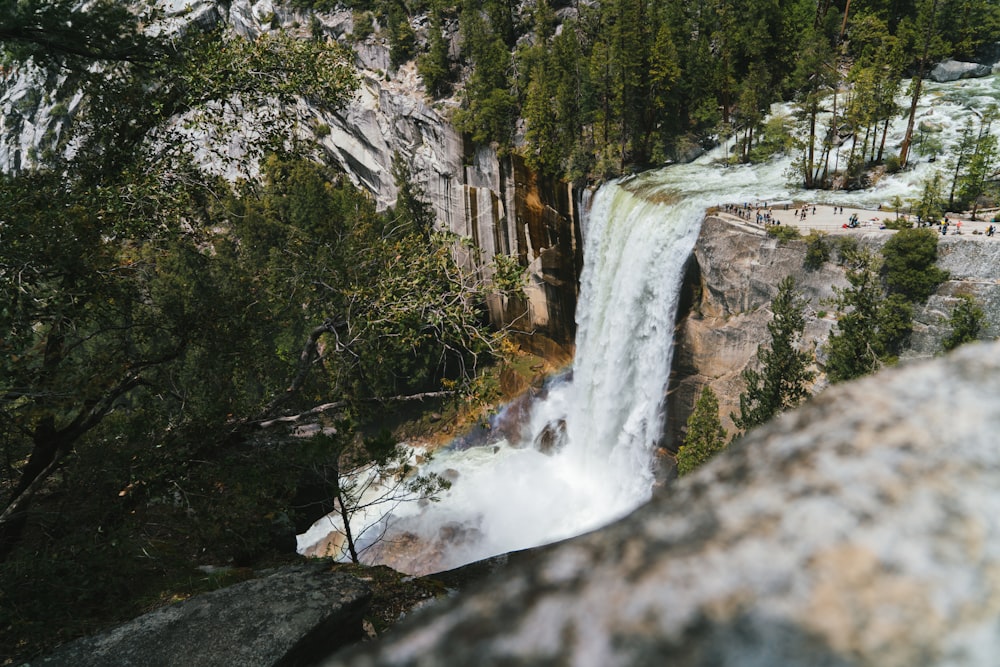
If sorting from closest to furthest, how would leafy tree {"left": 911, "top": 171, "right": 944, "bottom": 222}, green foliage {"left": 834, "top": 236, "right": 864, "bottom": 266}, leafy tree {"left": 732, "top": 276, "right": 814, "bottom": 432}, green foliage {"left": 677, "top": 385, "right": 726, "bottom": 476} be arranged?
1. leafy tree {"left": 732, "top": 276, "right": 814, "bottom": 432}
2. green foliage {"left": 834, "top": 236, "right": 864, "bottom": 266}
3. green foliage {"left": 677, "top": 385, "right": 726, "bottom": 476}
4. leafy tree {"left": 911, "top": 171, "right": 944, "bottom": 222}

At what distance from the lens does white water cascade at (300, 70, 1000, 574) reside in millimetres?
26016

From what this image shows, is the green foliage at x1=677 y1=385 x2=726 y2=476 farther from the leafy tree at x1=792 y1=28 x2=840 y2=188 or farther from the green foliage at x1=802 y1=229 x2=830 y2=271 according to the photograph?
the leafy tree at x1=792 y1=28 x2=840 y2=188

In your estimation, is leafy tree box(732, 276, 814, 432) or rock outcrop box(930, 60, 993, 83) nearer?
leafy tree box(732, 276, 814, 432)

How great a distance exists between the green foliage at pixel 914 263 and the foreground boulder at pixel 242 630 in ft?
64.2

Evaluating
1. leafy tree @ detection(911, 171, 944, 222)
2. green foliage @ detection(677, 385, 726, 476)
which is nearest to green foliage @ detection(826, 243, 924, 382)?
green foliage @ detection(677, 385, 726, 476)

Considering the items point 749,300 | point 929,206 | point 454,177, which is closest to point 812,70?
point 929,206

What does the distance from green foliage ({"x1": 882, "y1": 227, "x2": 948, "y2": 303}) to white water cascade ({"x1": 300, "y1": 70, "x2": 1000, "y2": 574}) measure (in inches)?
286

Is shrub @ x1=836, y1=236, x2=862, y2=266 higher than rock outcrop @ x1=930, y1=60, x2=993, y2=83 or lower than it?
lower

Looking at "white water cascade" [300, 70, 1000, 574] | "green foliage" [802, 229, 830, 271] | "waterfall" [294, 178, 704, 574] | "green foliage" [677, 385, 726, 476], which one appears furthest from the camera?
"white water cascade" [300, 70, 1000, 574]

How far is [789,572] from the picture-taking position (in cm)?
108

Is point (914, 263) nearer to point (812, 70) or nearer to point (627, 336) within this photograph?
point (627, 336)

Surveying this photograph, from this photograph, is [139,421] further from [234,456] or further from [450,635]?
[450,635]

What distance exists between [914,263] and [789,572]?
21828mm

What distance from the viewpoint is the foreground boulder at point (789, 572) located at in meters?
0.98
